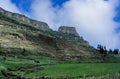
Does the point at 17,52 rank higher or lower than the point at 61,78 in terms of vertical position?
higher

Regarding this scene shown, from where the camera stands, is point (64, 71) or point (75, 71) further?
point (64, 71)

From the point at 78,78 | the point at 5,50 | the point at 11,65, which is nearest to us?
the point at 78,78

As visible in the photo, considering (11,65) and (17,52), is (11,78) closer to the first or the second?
(11,65)

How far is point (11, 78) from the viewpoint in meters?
85.4

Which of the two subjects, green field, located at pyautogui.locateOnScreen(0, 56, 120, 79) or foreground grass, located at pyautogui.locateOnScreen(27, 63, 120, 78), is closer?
green field, located at pyautogui.locateOnScreen(0, 56, 120, 79)

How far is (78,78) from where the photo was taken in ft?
275

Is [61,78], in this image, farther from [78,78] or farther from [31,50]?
[31,50]

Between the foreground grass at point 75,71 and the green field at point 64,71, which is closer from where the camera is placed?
the green field at point 64,71

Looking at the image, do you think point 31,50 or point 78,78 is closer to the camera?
point 78,78

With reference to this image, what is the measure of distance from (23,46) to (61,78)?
4439 inches

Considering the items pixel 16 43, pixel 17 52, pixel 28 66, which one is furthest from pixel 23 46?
pixel 28 66

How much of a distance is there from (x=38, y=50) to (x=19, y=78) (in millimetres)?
110377

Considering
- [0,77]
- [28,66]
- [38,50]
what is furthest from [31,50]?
[0,77]

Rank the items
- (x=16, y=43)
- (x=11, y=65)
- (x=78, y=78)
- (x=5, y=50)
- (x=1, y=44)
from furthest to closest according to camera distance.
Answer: (x=16, y=43), (x=1, y=44), (x=5, y=50), (x=11, y=65), (x=78, y=78)
